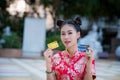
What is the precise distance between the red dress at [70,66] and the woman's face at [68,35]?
0.10m

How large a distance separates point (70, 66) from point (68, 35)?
27 cm

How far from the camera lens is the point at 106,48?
22.0m

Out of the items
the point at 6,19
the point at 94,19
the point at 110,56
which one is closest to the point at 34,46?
the point at 110,56

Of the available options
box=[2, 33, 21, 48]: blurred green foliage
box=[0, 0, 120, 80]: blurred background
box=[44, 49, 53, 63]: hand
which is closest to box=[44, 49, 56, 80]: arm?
box=[44, 49, 53, 63]: hand

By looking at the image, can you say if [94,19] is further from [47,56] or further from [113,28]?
[47,56]

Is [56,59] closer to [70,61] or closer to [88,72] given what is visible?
[70,61]

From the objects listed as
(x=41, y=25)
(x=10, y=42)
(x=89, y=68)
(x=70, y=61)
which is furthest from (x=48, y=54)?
(x=41, y=25)

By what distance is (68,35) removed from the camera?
2811 millimetres

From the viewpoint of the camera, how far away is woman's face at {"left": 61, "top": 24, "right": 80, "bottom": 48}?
2.80 m

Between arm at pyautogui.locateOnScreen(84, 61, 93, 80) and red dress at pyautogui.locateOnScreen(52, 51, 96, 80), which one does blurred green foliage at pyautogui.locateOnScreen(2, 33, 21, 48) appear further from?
arm at pyautogui.locateOnScreen(84, 61, 93, 80)

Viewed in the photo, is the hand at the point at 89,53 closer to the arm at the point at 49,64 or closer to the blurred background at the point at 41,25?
the arm at the point at 49,64

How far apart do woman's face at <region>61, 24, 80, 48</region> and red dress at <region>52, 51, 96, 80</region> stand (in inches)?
3.9

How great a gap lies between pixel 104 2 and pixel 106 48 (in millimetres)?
3498

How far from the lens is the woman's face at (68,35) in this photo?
9.19ft
